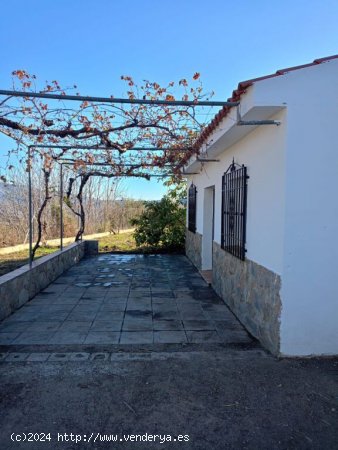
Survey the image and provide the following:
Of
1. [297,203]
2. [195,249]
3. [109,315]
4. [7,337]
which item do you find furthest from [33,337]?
[195,249]

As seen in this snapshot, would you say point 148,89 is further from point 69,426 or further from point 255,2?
point 69,426

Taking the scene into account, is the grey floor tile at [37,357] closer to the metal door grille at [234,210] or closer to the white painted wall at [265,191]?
the white painted wall at [265,191]

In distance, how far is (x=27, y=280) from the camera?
6.16 m

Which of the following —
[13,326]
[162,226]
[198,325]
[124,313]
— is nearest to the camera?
[13,326]

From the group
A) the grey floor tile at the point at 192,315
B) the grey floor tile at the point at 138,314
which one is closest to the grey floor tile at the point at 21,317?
the grey floor tile at the point at 138,314

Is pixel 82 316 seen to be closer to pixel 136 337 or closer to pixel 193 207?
pixel 136 337

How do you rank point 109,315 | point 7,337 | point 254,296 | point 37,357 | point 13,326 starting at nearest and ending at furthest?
1. point 37,357
2. point 7,337
3. point 254,296
4. point 13,326
5. point 109,315

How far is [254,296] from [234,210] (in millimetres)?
1657

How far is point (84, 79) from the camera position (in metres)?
5.01

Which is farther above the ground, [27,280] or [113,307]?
[27,280]

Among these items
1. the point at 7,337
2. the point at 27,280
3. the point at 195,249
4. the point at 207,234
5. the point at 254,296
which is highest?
the point at 207,234

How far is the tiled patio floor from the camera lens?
4516mm

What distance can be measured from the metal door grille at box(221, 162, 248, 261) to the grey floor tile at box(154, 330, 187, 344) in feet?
5.14

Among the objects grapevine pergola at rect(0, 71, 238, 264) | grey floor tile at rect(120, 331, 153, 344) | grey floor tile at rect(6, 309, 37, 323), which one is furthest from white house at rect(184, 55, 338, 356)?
grey floor tile at rect(6, 309, 37, 323)
